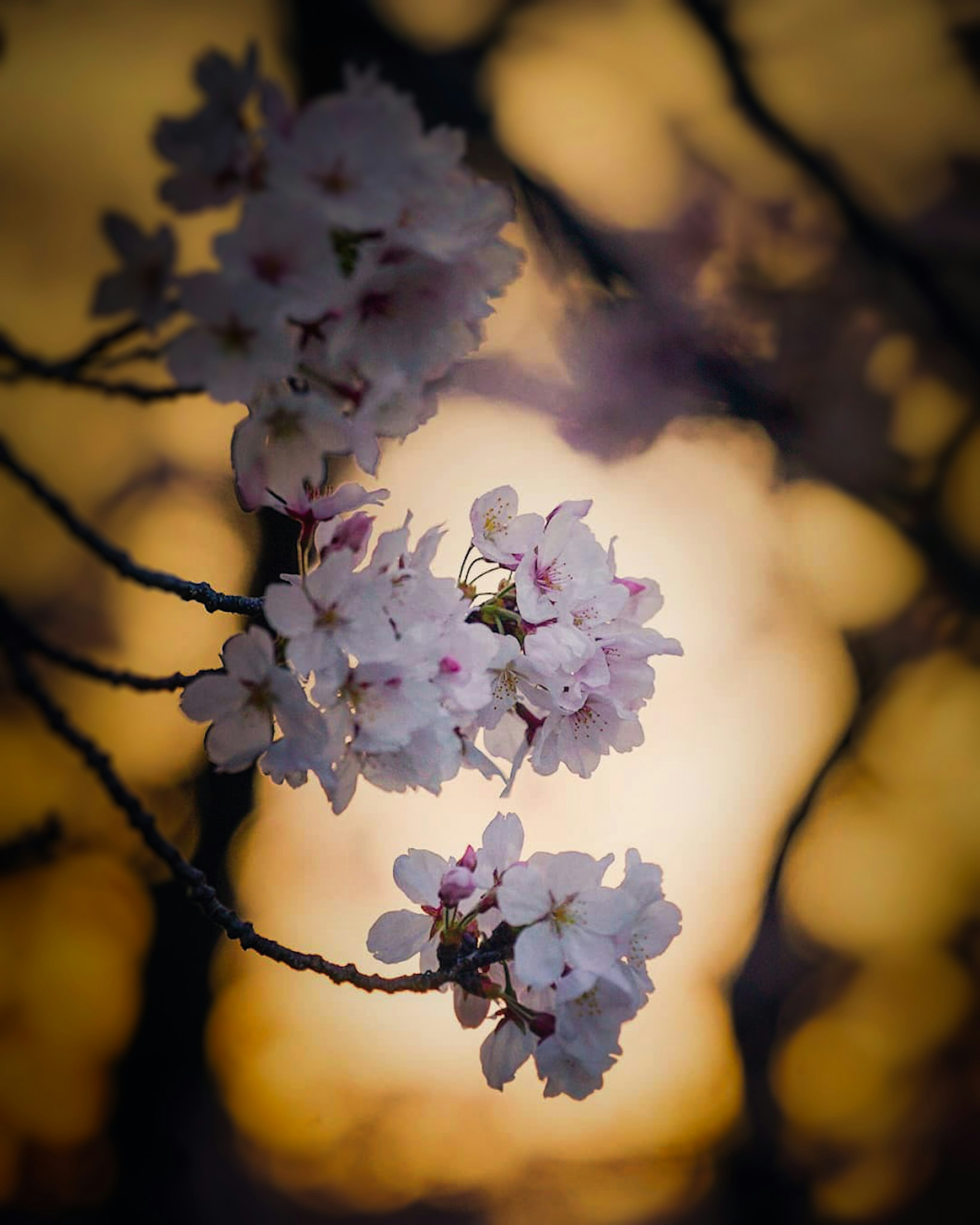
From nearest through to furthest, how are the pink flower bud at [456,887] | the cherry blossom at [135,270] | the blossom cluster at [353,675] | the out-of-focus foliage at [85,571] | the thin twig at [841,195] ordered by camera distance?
the cherry blossom at [135,270], the blossom cluster at [353,675], the pink flower bud at [456,887], the out-of-focus foliage at [85,571], the thin twig at [841,195]

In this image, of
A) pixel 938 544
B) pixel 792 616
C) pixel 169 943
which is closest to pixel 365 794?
pixel 169 943

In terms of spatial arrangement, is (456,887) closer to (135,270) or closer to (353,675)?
(353,675)

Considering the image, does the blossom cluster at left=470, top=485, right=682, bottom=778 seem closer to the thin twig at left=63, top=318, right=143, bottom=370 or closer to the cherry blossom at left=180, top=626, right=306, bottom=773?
the cherry blossom at left=180, top=626, right=306, bottom=773

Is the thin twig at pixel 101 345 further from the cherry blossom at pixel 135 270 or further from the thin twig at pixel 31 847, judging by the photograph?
the thin twig at pixel 31 847

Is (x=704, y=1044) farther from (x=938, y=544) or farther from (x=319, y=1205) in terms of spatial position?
(x=938, y=544)

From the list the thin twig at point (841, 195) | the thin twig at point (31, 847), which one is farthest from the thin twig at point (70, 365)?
the thin twig at point (841, 195)

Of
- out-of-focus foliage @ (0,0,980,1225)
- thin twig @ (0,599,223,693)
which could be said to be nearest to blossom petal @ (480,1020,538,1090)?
thin twig @ (0,599,223,693)
